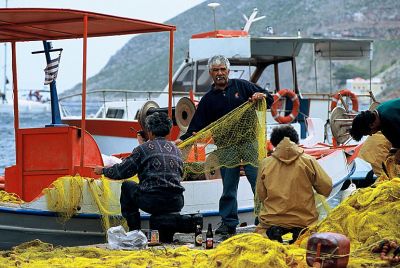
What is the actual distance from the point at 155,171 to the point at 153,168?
0.11 feet

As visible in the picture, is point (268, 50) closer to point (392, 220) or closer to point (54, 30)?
point (54, 30)

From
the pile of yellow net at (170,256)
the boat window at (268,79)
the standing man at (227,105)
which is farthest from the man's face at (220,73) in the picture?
the boat window at (268,79)

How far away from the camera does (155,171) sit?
9.76m

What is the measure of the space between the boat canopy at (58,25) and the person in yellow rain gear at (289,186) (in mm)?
2828

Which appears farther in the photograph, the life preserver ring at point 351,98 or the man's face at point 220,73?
the life preserver ring at point 351,98

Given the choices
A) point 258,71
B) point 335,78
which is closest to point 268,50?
point 258,71

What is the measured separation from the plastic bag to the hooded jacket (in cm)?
→ 119

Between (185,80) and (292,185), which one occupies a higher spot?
(185,80)

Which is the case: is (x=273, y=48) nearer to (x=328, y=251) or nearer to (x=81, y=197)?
(x=81, y=197)

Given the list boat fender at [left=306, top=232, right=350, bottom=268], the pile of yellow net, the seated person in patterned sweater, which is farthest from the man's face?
boat fender at [left=306, top=232, right=350, bottom=268]

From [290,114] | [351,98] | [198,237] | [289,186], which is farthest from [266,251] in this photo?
[351,98]

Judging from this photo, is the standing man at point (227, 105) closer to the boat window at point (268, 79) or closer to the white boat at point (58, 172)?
the white boat at point (58, 172)

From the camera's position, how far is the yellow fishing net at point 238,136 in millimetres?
10609

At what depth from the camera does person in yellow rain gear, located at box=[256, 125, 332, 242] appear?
933 cm
